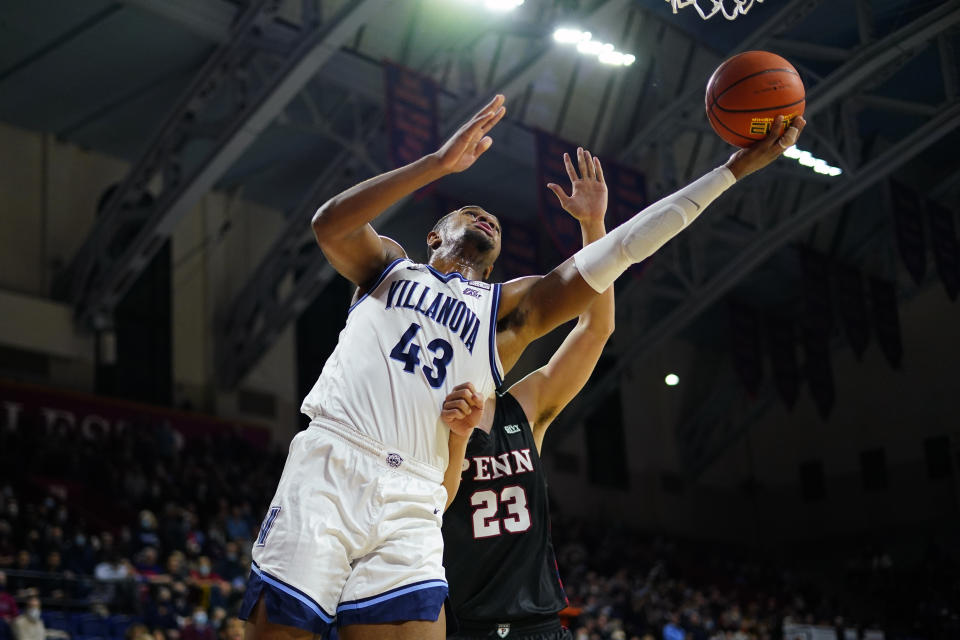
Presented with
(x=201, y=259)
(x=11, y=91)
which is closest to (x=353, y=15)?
(x=11, y=91)

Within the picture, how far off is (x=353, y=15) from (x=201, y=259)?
705cm

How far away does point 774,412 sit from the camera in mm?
27312

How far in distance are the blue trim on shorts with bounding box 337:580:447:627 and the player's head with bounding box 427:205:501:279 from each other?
40.6 inches

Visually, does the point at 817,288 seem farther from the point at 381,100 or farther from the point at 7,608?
the point at 7,608

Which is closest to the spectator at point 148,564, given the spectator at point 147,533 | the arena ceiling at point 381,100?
the spectator at point 147,533

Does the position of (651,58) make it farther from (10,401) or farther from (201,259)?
(10,401)

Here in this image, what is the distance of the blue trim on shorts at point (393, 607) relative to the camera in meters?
2.80

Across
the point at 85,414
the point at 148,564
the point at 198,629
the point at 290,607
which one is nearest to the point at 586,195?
the point at 290,607

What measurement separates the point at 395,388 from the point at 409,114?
42.4 feet

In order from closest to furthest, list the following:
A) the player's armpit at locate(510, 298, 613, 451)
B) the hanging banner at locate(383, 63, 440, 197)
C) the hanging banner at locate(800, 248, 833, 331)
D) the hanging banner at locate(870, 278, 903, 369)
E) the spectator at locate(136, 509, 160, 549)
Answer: the player's armpit at locate(510, 298, 613, 451)
the spectator at locate(136, 509, 160, 549)
the hanging banner at locate(383, 63, 440, 197)
the hanging banner at locate(870, 278, 903, 369)
the hanging banner at locate(800, 248, 833, 331)

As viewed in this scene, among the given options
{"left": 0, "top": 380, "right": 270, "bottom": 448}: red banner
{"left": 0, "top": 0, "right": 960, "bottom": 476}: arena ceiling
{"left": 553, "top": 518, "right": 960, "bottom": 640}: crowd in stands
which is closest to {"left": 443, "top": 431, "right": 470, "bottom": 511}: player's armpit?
{"left": 553, "top": 518, "right": 960, "bottom": 640}: crowd in stands

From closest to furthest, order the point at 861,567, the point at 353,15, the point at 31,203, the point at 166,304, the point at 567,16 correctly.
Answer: the point at 353,15, the point at 567,16, the point at 31,203, the point at 166,304, the point at 861,567

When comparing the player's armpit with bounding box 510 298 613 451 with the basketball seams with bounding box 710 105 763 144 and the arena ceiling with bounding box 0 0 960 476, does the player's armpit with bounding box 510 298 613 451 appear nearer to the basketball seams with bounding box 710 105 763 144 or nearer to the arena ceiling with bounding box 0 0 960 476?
the basketball seams with bounding box 710 105 763 144

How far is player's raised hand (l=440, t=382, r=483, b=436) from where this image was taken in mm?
2967
